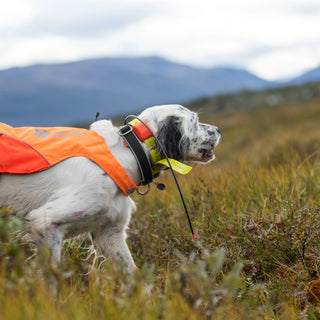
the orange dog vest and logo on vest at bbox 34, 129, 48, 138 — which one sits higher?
logo on vest at bbox 34, 129, 48, 138

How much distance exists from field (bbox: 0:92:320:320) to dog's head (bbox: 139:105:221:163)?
647 mm

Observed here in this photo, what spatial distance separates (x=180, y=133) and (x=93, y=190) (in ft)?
2.97

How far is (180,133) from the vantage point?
331cm

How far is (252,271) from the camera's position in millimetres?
3059

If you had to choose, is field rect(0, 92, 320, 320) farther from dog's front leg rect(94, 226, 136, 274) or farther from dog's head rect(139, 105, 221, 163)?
dog's head rect(139, 105, 221, 163)

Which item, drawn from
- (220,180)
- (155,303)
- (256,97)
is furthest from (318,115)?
(256,97)

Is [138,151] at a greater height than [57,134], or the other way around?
[57,134]

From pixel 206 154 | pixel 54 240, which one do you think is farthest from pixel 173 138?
pixel 54 240

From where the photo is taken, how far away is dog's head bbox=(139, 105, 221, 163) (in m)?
3.23

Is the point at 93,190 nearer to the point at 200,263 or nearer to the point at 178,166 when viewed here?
the point at 178,166

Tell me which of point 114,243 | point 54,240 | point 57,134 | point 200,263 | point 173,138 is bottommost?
point 114,243

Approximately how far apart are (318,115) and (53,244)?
19673 millimetres

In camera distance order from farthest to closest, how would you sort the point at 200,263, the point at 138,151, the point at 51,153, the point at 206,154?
1. the point at 206,154
2. the point at 138,151
3. the point at 51,153
4. the point at 200,263

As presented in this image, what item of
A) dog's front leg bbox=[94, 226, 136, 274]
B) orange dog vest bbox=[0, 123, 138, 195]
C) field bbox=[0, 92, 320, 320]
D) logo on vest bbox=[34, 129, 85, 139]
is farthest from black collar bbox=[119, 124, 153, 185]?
field bbox=[0, 92, 320, 320]
